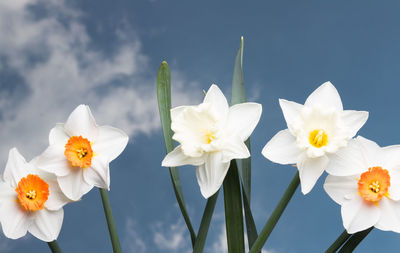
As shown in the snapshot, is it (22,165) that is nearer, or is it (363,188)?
(363,188)

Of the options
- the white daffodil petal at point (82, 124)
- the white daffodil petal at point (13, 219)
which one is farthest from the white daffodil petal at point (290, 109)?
the white daffodil petal at point (13, 219)

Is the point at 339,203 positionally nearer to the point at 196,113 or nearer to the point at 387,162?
the point at 387,162

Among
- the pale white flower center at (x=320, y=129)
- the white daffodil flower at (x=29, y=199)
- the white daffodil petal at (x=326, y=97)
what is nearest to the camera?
the pale white flower center at (x=320, y=129)

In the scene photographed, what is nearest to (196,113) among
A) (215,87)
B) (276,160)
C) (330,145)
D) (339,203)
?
(215,87)

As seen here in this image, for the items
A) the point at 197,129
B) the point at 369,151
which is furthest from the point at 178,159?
the point at 369,151

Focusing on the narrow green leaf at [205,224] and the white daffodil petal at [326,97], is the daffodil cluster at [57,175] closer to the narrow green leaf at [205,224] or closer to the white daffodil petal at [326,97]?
the narrow green leaf at [205,224]

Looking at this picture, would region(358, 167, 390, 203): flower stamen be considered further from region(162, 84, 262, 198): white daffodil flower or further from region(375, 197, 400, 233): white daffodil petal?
region(162, 84, 262, 198): white daffodil flower

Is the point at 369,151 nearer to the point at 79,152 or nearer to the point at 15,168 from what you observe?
the point at 79,152
